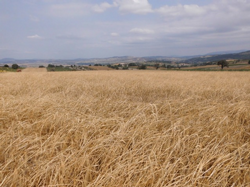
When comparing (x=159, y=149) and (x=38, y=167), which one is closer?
(x=38, y=167)

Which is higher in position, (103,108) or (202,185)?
(103,108)

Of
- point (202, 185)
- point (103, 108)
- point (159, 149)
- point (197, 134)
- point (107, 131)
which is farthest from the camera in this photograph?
point (103, 108)

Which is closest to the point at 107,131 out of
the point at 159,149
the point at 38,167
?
the point at 159,149

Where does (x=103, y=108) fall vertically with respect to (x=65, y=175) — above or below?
above

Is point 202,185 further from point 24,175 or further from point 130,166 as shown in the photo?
point 24,175

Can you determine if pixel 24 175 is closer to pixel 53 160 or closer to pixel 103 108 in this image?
pixel 53 160

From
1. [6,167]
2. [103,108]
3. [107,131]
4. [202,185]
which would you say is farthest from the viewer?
[103,108]

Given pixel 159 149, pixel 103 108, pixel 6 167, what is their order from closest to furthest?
pixel 6 167 < pixel 159 149 < pixel 103 108

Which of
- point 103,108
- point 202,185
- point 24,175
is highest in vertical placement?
point 103,108

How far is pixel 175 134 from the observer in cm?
243

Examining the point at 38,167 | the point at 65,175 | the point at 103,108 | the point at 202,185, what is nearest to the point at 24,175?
the point at 38,167

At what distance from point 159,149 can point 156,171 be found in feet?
1.56

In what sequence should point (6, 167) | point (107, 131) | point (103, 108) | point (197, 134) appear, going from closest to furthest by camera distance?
point (6, 167) → point (197, 134) → point (107, 131) → point (103, 108)

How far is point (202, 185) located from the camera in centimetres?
169
